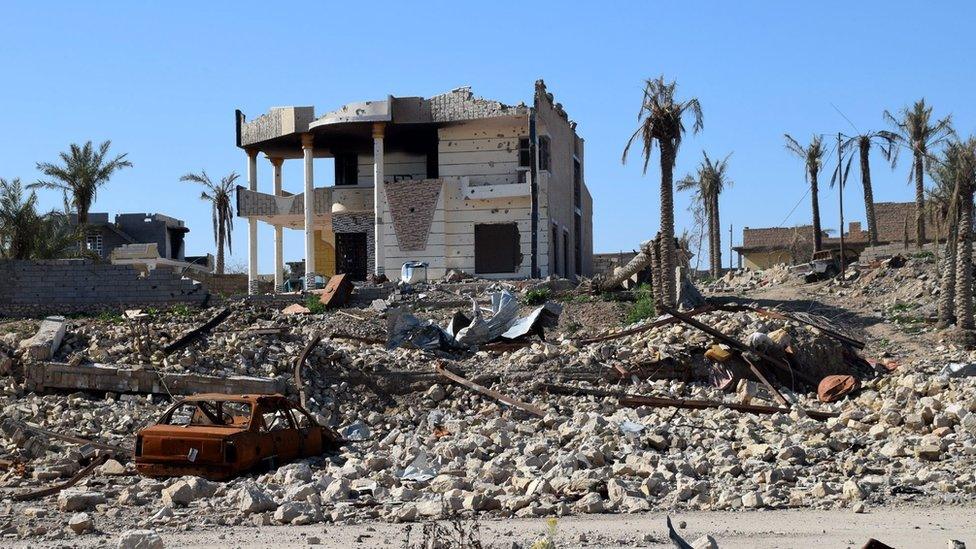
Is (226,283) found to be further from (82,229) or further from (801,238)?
(801,238)

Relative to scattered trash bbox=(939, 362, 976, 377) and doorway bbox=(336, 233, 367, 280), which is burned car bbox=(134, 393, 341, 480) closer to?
scattered trash bbox=(939, 362, 976, 377)

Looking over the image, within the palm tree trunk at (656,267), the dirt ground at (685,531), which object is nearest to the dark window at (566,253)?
the palm tree trunk at (656,267)

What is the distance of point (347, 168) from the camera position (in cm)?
3831

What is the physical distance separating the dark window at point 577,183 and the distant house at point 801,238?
16.0 meters

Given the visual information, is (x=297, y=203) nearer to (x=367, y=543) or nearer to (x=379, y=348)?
(x=379, y=348)

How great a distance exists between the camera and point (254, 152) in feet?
124

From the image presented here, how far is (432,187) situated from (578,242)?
31.5 feet

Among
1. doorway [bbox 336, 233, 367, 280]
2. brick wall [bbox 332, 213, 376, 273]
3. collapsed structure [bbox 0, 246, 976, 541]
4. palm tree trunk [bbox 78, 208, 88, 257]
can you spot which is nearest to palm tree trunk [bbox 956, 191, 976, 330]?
collapsed structure [bbox 0, 246, 976, 541]

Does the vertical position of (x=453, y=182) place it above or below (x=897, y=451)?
above

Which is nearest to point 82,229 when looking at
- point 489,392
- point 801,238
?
point 489,392

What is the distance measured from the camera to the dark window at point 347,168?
38188mm

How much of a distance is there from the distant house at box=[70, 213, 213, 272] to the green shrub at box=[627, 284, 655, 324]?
121 ft

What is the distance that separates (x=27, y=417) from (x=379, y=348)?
6.78m

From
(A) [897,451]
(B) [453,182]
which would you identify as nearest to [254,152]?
(B) [453,182]
